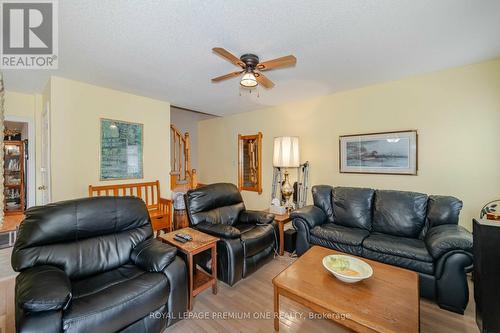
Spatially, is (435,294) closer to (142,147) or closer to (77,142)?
(142,147)

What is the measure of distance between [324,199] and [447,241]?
1.49m

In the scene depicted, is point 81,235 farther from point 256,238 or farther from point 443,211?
point 443,211

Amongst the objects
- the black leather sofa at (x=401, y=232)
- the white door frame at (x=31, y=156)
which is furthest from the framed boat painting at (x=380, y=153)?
the white door frame at (x=31, y=156)

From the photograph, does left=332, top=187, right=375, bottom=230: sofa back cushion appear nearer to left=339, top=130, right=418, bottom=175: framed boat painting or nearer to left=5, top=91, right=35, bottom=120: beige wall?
left=339, top=130, right=418, bottom=175: framed boat painting

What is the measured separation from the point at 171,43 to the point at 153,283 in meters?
2.12

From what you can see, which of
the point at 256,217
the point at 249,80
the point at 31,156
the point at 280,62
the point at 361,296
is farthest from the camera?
the point at 31,156

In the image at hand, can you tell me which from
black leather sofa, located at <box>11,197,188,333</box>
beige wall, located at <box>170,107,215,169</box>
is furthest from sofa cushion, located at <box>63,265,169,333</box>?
beige wall, located at <box>170,107,215,169</box>

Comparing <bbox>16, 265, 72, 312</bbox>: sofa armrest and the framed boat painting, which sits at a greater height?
the framed boat painting

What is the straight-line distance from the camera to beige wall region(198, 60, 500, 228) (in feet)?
8.21

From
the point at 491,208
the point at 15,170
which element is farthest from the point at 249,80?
the point at 15,170

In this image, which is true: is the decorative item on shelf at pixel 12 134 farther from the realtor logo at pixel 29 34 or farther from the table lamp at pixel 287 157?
the table lamp at pixel 287 157

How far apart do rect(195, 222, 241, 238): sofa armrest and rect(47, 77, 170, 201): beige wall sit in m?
1.93

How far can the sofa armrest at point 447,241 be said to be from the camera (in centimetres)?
187

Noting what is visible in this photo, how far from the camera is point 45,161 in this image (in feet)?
10.7
